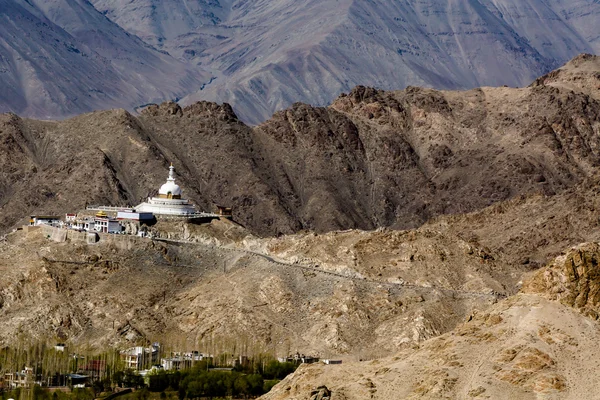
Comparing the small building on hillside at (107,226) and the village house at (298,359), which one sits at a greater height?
the small building on hillside at (107,226)

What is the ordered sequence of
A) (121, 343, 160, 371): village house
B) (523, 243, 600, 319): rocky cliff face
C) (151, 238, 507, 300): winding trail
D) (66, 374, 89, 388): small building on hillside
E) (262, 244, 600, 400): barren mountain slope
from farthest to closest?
(151, 238, 507, 300): winding trail → (121, 343, 160, 371): village house → (66, 374, 89, 388): small building on hillside → (523, 243, 600, 319): rocky cliff face → (262, 244, 600, 400): barren mountain slope

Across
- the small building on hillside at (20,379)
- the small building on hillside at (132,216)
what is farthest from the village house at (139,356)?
the small building on hillside at (132,216)

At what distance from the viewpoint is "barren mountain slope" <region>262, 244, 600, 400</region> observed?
71.4m

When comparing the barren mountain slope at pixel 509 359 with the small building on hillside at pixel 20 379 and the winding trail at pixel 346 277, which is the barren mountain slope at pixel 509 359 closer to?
the small building on hillside at pixel 20 379

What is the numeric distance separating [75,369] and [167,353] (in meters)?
8.56

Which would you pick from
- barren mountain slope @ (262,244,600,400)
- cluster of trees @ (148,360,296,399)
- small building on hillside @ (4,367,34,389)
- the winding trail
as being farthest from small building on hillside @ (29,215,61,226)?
barren mountain slope @ (262,244,600,400)

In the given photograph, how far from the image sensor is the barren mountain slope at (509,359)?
2810 inches

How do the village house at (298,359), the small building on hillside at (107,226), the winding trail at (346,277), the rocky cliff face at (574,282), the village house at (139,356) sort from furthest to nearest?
the small building on hillside at (107,226) → the winding trail at (346,277) → the village house at (139,356) → the village house at (298,359) → the rocky cliff face at (574,282)

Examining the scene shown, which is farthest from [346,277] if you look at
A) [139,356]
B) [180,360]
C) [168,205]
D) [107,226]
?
[168,205]

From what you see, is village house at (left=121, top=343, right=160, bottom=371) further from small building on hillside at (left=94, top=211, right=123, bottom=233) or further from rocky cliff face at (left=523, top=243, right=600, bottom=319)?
rocky cliff face at (left=523, top=243, right=600, bottom=319)

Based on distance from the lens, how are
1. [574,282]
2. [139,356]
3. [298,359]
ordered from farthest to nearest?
[139,356] < [298,359] < [574,282]

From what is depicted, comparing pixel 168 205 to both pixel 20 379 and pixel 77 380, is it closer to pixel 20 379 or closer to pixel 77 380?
pixel 77 380

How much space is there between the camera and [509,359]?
240 feet

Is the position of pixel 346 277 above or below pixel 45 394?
above
